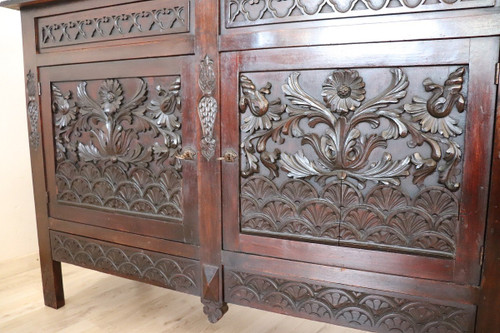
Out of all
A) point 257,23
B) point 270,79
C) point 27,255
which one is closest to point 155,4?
point 257,23

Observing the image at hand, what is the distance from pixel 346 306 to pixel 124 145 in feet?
2.99

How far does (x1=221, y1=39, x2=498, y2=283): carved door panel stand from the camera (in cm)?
94

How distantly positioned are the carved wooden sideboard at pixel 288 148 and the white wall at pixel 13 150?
2.49 ft

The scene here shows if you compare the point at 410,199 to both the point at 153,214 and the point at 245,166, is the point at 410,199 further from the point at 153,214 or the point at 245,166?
the point at 153,214

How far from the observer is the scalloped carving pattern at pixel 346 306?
3.32 feet

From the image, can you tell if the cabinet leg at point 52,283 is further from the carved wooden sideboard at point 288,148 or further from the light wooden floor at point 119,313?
the carved wooden sideboard at point 288,148

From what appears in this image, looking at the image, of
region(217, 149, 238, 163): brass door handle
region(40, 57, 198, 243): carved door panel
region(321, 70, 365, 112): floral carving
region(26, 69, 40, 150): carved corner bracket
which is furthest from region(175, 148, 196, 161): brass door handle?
region(26, 69, 40, 150): carved corner bracket

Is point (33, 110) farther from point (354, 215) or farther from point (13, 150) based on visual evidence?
point (354, 215)

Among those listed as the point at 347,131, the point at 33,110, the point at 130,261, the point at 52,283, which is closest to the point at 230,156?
the point at 347,131

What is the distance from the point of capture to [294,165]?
111cm

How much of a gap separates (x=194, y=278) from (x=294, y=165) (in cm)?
53

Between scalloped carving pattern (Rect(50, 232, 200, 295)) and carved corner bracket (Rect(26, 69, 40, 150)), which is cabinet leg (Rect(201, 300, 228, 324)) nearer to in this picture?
scalloped carving pattern (Rect(50, 232, 200, 295))

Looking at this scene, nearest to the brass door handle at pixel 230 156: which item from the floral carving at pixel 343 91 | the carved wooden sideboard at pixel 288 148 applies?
the carved wooden sideboard at pixel 288 148

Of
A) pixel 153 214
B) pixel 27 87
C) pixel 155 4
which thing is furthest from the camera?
pixel 27 87
